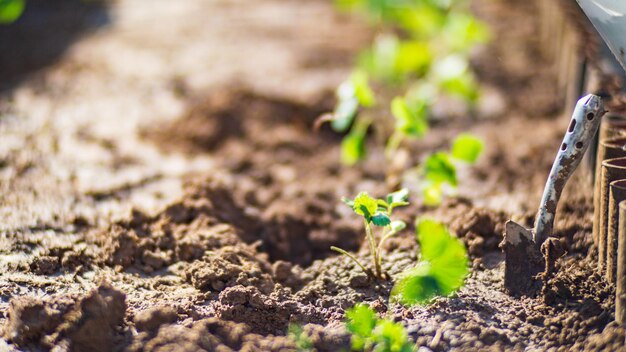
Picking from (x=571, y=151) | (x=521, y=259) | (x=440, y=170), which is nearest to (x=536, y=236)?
(x=521, y=259)

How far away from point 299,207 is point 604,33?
148cm

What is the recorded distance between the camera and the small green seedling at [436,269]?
1961mm

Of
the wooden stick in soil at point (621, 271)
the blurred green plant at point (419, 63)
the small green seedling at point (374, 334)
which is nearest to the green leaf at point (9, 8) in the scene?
the blurred green plant at point (419, 63)

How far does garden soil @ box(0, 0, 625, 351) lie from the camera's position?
1.95 metres

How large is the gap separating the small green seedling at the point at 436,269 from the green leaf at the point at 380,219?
0.11 metres

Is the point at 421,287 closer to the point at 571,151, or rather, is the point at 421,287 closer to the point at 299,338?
the point at 299,338

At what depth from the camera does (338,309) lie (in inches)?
83.8

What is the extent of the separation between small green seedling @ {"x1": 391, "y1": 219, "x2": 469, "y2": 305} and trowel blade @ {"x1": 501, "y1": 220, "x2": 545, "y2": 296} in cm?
21

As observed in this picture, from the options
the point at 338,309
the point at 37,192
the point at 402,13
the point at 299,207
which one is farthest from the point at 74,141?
the point at 338,309

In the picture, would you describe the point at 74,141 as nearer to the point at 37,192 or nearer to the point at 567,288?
the point at 37,192

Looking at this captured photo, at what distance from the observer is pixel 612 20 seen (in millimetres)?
1984

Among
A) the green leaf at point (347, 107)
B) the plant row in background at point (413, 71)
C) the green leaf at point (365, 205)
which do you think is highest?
the plant row in background at point (413, 71)

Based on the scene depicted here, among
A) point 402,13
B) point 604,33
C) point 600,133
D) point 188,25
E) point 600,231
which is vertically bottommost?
point 600,231

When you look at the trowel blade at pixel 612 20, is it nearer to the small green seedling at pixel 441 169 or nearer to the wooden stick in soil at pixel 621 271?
the wooden stick in soil at pixel 621 271
